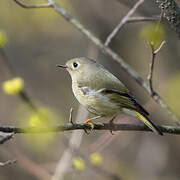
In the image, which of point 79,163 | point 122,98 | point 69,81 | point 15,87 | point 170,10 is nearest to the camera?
point 15,87

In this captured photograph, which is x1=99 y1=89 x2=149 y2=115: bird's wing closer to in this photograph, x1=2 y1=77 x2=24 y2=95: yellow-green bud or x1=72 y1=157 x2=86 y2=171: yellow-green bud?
x1=72 y1=157 x2=86 y2=171: yellow-green bud

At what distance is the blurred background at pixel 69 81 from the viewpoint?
15.2 feet

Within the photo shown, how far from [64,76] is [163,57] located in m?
2.02

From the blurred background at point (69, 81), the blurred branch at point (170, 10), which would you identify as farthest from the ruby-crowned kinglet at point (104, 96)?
the blurred branch at point (170, 10)

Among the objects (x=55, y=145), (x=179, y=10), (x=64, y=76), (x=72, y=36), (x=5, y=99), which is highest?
(x=179, y=10)

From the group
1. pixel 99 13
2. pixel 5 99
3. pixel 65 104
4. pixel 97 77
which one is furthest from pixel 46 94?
pixel 97 77

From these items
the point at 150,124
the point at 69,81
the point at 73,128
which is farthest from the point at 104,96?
the point at 69,81

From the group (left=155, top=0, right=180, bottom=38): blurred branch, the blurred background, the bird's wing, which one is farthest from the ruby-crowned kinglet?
(left=155, top=0, right=180, bottom=38): blurred branch

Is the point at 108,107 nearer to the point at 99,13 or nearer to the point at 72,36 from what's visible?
the point at 99,13

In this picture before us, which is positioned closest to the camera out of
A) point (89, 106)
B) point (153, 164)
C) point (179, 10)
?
point (179, 10)

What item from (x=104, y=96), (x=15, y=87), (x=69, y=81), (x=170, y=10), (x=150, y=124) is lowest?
(x=69, y=81)

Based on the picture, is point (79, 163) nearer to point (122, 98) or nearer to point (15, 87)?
point (122, 98)

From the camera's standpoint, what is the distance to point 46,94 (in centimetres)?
645

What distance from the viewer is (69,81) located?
6352 mm
